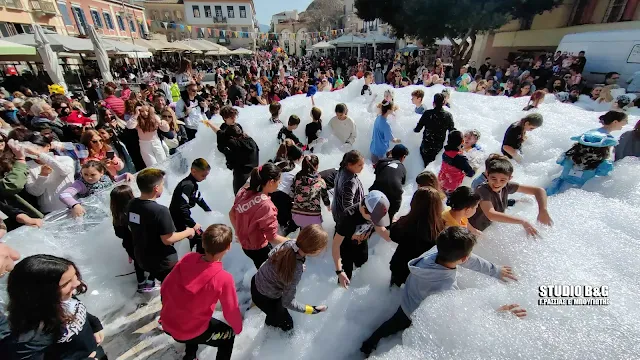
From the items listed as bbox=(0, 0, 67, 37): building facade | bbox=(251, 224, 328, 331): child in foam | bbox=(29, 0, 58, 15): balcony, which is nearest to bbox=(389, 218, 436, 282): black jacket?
bbox=(251, 224, 328, 331): child in foam

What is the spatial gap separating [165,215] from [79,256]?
1.79m

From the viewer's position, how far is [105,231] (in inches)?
139

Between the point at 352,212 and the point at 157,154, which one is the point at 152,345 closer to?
the point at 352,212

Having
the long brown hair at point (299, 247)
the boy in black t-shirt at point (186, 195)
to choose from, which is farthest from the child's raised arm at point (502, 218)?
the boy in black t-shirt at point (186, 195)

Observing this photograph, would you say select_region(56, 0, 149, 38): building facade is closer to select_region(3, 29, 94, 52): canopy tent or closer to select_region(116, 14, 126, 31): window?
select_region(116, 14, 126, 31): window

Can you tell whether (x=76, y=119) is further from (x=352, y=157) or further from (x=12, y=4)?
(x=12, y=4)

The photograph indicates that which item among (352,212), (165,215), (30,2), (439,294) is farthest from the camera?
(30,2)

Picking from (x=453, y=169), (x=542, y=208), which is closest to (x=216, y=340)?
(x=542, y=208)

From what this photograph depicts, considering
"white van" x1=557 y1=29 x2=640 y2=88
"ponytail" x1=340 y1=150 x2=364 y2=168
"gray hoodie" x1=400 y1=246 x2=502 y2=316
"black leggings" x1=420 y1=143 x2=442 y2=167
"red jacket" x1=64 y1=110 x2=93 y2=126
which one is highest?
"white van" x1=557 y1=29 x2=640 y2=88

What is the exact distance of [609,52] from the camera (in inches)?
352

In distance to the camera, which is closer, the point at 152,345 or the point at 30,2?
the point at 152,345

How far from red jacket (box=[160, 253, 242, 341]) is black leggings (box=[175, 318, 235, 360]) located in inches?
2.6

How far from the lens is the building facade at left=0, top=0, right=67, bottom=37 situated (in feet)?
59.0

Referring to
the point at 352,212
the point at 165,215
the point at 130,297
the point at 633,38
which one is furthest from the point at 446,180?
the point at 633,38
